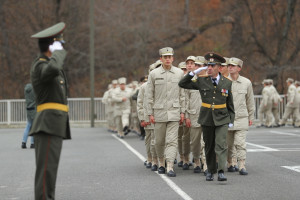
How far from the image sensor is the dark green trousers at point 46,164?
6.62 metres

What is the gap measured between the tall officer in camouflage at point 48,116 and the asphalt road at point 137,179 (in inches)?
79.0

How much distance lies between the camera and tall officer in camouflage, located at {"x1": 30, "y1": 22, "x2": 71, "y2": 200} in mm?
6637

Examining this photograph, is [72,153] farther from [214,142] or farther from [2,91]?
[2,91]

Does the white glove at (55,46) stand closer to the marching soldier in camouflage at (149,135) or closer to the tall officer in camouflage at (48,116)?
the tall officer in camouflage at (48,116)

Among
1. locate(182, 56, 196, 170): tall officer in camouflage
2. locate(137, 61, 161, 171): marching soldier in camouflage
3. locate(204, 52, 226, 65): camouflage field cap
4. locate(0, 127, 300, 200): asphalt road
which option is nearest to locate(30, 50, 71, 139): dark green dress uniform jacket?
locate(0, 127, 300, 200): asphalt road

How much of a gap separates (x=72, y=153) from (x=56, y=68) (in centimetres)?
958

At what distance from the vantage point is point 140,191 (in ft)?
29.8

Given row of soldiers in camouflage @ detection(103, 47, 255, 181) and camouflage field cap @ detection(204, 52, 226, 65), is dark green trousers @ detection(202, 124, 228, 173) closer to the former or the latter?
row of soldiers in camouflage @ detection(103, 47, 255, 181)

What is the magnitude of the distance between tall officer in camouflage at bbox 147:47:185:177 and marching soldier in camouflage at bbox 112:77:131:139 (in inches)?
406

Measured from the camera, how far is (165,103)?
11.0 meters

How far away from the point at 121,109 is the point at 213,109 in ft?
40.4

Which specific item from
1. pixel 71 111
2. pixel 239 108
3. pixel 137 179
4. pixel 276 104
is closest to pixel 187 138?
pixel 239 108

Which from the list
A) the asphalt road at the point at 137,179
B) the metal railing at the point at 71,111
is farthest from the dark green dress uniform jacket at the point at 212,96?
the metal railing at the point at 71,111

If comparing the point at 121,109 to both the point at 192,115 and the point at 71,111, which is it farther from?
the point at 71,111
